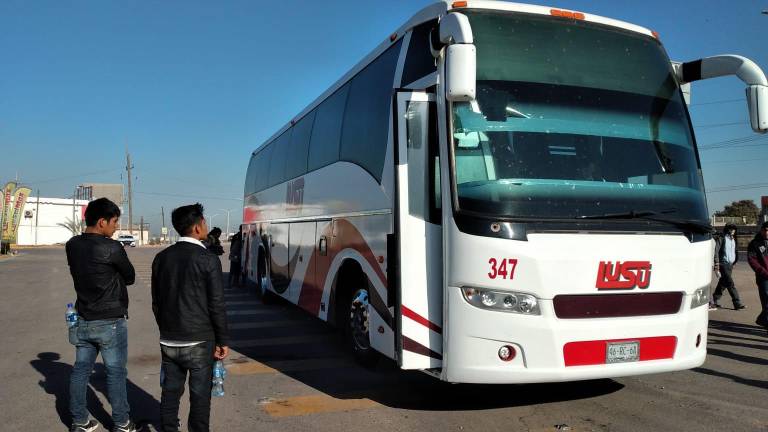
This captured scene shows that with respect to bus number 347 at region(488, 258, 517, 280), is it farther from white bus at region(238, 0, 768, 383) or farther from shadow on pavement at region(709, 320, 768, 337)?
shadow on pavement at region(709, 320, 768, 337)

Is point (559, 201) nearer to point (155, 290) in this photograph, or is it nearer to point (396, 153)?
point (396, 153)

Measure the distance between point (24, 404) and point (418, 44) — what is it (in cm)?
506

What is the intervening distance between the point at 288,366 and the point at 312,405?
166 centimetres

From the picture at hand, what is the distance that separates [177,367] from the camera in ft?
13.0

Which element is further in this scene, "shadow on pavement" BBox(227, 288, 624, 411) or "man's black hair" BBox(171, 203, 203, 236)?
"shadow on pavement" BBox(227, 288, 624, 411)

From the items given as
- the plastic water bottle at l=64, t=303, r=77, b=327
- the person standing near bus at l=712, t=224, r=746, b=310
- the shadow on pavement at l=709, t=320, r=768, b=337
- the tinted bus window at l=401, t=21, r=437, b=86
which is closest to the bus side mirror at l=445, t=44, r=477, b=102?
the tinted bus window at l=401, t=21, r=437, b=86

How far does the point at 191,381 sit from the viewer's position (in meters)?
3.92

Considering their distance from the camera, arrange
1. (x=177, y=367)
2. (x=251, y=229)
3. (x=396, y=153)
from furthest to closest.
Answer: (x=251, y=229) < (x=396, y=153) < (x=177, y=367)

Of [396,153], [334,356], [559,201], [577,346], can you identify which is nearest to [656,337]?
[577,346]

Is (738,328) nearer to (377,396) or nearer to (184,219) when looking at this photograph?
(377,396)

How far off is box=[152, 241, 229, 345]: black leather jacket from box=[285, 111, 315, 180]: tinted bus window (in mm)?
5570

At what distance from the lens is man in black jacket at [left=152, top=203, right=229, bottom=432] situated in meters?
3.85

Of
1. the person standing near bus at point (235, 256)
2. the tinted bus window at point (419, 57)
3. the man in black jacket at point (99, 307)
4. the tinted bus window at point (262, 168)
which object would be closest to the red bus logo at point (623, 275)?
the tinted bus window at point (419, 57)

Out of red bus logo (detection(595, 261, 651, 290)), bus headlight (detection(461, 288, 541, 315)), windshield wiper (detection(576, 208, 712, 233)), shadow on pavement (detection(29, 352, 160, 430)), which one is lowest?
shadow on pavement (detection(29, 352, 160, 430))
